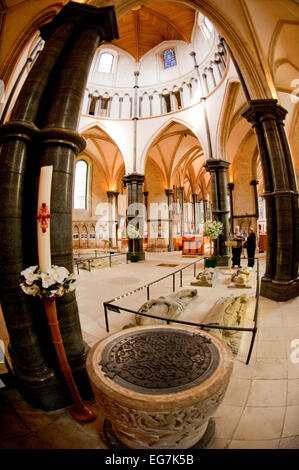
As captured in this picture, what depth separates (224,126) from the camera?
11141 millimetres

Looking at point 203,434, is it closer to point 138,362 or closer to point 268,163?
point 138,362

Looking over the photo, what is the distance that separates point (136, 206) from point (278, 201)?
362 inches

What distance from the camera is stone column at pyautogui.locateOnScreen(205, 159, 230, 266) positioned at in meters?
10.4

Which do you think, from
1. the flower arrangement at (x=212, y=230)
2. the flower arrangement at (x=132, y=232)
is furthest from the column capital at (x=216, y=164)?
the flower arrangement at (x=132, y=232)

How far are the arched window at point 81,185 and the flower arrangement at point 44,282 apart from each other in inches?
773

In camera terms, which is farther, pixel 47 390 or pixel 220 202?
pixel 220 202

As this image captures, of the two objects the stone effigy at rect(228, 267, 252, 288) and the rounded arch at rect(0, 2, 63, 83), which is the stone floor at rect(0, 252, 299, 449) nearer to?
the stone effigy at rect(228, 267, 252, 288)

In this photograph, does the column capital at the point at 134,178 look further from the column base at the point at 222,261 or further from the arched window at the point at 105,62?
the arched window at the point at 105,62

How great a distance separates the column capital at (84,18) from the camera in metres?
2.93

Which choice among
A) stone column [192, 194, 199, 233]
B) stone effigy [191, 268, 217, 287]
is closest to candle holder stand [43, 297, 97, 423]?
stone effigy [191, 268, 217, 287]

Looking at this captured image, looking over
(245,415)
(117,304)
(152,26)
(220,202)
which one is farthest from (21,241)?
(152,26)

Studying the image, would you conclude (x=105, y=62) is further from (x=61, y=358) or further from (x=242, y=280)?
(x=61, y=358)

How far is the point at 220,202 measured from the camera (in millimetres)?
10680

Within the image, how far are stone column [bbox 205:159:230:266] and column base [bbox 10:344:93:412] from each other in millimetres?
9267
